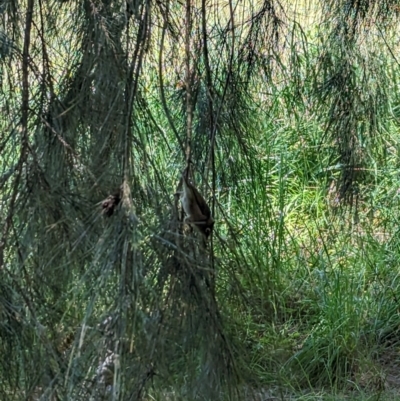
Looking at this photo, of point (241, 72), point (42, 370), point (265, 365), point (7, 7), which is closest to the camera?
point (42, 370)

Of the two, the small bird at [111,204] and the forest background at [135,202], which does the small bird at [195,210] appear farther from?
the small bird at [111,204]

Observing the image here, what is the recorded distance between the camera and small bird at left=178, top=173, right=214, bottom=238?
2.91ft

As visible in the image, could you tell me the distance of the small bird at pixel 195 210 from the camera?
2.91 ft

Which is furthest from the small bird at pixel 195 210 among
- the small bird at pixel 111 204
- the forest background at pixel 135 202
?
the small bird at pixel 111 204

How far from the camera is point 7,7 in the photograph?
1176mm

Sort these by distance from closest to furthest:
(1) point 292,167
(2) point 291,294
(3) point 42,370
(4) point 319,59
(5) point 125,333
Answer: (5) point 125,333 < (3) point 42,370 < (4) point 319,59 < (2) point 291,294 < (1) point 292,167

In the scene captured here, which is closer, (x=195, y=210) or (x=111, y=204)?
(x=111, y=204)

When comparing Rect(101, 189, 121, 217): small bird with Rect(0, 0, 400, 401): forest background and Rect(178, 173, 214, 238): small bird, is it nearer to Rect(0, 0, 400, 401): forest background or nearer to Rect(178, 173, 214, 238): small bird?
Rect(0, 0, 400, 401): forest background

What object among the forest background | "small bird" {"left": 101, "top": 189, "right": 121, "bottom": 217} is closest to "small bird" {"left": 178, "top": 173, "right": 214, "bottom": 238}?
the forest background

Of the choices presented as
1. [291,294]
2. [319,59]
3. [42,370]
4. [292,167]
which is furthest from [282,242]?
[42,370]

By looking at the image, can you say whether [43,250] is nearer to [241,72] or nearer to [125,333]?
[125,333]

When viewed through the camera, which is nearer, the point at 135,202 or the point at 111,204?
the point at 111,204

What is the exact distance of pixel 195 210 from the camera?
891mm

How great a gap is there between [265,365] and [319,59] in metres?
0.87
